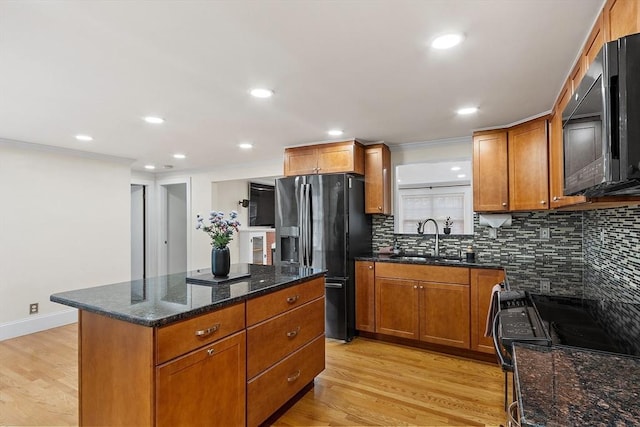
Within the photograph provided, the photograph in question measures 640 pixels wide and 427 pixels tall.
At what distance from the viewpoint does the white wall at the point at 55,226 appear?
3889 millimetres

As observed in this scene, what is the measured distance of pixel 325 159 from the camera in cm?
389

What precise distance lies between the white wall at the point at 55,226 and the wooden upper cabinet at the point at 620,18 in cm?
526

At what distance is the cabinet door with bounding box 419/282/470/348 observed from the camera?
128 inches

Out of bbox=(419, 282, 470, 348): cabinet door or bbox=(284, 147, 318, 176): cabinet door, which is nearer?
bbox=(419, 282, 470, 348): cabinet door

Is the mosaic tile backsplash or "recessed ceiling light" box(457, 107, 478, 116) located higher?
"recessed ceiling light" box(457, 107, 478, 116)

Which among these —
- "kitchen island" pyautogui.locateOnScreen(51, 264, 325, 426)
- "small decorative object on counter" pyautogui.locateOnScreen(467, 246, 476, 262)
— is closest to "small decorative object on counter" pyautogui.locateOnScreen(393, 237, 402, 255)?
"small decorative object on counter" pyautogui.locateOnScreen(467, 246, 476, 262)

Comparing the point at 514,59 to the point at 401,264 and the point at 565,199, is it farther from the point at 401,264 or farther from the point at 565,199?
the point at 401,264

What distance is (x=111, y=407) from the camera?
5.43ft

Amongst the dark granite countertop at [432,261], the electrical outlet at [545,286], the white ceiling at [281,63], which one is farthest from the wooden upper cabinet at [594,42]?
the dark granite countertop at [432,261]

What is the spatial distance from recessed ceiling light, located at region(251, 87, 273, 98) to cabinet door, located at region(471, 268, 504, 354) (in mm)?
2392

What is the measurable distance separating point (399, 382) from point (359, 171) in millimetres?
2155

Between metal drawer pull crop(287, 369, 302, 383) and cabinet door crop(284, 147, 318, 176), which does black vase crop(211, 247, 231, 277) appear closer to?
metal drawer pull crop(287, 369, 302, 383)

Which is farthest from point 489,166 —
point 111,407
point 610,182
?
point 111,407

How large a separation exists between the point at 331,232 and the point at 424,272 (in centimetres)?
104
